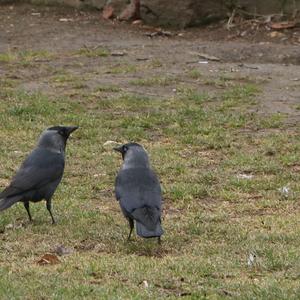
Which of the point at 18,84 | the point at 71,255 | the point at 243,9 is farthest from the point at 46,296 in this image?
the point at 243,9

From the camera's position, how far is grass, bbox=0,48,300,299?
5.52 metres

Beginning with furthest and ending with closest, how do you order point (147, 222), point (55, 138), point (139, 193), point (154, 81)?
point (154, 81) < point (55, 138) < point (139, 193) < point (147, 222)

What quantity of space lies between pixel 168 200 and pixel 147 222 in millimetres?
1922

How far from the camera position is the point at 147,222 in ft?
20.2

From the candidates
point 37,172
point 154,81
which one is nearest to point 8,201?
point 37,172

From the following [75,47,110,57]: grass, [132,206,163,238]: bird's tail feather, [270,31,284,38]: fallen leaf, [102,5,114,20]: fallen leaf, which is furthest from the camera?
[102,5,114,20]: fallen leaf

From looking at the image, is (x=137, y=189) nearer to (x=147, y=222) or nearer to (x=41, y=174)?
(x=147, y=222)

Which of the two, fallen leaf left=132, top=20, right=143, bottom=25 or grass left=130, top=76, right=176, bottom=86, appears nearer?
grass left=130, top=76, right=176, bottom=86

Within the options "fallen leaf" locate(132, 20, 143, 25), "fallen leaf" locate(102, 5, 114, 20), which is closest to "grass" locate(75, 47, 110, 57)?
"fallen leaf" locate(132, 20, 143, 25)

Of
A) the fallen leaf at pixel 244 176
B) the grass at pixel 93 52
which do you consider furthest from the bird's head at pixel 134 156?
the grass at pixel 93 52

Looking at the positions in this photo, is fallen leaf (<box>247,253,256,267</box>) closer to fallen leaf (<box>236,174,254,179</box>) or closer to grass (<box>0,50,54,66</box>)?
fallen leaf (<box>236,174,254,179</box>)

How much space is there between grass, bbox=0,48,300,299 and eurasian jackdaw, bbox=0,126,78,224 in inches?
8.8

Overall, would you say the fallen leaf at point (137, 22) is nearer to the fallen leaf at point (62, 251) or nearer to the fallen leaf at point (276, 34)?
the fallen leaf at point (276, 34)

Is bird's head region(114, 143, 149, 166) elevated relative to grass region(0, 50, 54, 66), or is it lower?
elevated
